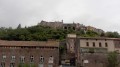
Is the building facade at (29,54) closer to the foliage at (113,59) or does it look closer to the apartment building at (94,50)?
the apartment building at (94,50)

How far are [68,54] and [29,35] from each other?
75.5ft

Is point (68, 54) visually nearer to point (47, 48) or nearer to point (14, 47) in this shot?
point (47, 48)

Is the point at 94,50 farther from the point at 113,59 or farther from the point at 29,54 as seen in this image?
the point at 29,54

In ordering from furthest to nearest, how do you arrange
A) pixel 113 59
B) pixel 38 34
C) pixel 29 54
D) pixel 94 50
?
pixel 38 34 < pixel 29 54 < pixel 94 50 < pixel 113 59

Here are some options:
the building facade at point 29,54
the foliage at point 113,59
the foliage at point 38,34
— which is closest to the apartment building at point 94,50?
the foliage at point 113,59

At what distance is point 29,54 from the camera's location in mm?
73125

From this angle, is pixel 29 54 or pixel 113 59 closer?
pixel 113 59

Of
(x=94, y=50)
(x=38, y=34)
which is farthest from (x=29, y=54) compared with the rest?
(x=38, y=34)

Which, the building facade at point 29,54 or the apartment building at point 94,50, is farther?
the building facade at point 29,54

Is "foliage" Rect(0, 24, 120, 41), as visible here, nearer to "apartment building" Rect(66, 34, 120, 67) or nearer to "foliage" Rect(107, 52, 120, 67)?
"apartment building" Rect(66, 34, 120, 67)

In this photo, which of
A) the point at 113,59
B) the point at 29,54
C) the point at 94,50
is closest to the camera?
the point at 113,59

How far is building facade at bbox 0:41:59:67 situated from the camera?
72250mm

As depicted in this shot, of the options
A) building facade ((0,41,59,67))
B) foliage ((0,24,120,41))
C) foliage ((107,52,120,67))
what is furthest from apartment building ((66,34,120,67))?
foliage ((0,24,120,41))

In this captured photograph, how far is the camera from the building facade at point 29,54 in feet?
237
